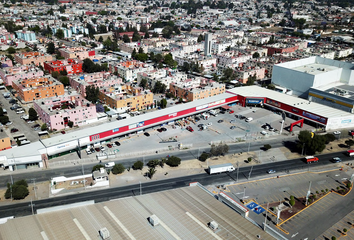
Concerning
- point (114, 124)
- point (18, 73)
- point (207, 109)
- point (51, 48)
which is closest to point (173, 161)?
point (114, 124)

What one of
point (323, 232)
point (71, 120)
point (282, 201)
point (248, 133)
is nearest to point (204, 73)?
point (248, 133)

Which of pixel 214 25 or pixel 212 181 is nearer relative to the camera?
pixel 212 181

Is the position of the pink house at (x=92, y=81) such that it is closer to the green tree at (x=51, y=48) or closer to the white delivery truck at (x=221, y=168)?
the green tree at (x=51, y=48)

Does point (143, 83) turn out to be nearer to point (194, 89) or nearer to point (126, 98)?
point (126, 98)

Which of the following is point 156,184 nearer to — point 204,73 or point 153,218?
point 153,218

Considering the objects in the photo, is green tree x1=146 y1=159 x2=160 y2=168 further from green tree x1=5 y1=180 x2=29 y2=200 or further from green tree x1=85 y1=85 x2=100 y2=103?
green tree x1=85 y1=85 x2=100 y2=103
